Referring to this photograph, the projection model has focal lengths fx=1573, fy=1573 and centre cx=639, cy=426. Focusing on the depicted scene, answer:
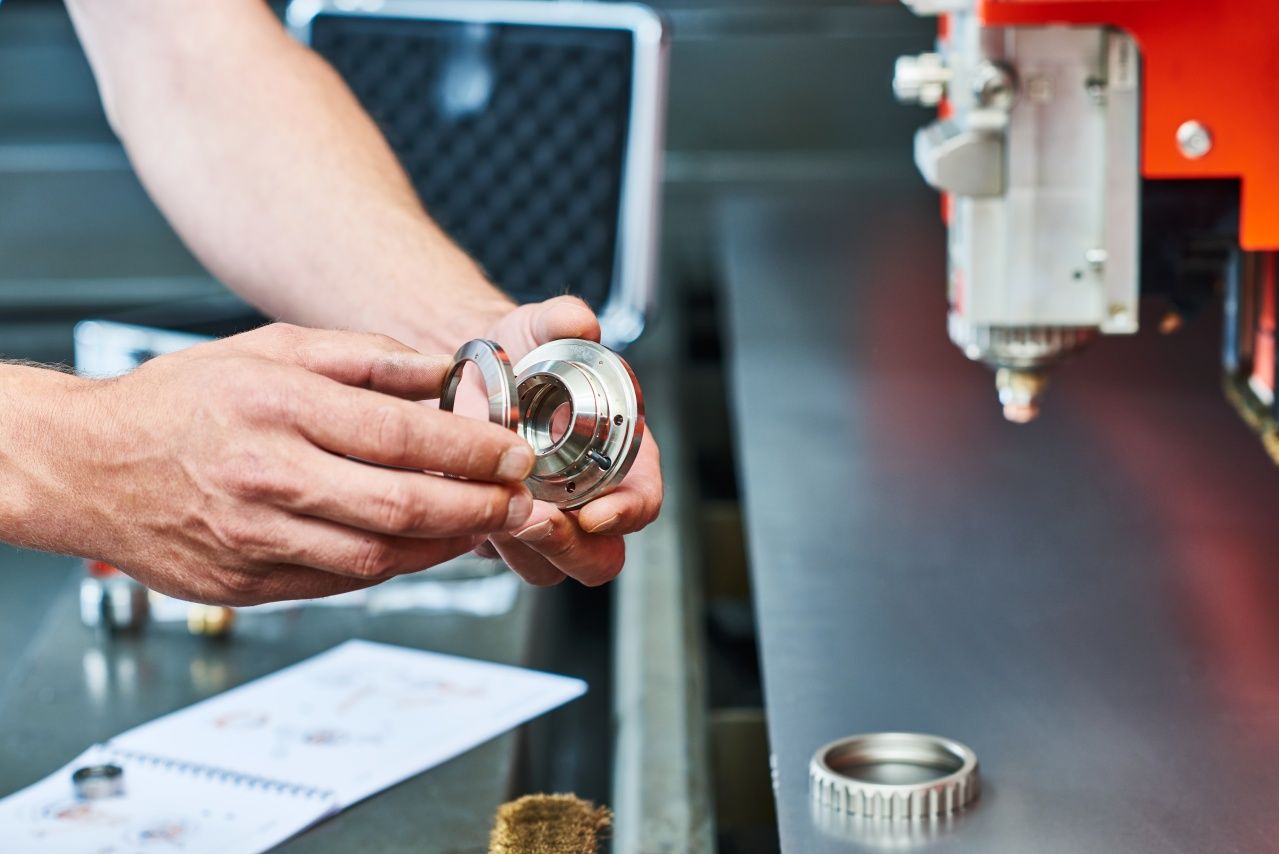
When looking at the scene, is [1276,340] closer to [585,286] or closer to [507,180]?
[585,286]

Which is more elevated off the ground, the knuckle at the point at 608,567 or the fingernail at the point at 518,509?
the fingernail at the point at 518,509

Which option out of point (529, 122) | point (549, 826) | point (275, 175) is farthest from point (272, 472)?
point (529, 122)

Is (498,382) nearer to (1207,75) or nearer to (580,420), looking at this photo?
(580,420)

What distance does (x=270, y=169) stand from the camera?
142 centimetres

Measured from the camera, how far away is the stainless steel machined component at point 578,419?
3.07 feet

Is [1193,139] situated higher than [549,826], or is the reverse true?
[1193,139]

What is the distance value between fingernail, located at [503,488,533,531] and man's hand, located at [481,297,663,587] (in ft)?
0.32

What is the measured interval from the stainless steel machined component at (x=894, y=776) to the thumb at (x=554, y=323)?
313mm

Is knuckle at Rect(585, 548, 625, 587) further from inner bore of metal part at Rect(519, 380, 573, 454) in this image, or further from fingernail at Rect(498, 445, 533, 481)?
fingernail at Rect(498, 445, 533, 481)

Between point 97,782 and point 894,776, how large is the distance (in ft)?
1.84

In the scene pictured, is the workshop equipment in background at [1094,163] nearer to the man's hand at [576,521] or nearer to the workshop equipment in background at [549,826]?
the man's hand at [576,521]

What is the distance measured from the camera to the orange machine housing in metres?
1.02

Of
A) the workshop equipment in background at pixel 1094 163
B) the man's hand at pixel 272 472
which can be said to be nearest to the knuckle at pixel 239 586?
the man's hand at pixel 272 472

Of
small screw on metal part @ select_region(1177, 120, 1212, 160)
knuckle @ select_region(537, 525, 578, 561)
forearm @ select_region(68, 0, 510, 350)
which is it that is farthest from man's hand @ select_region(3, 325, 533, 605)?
small screw on metal part @ select_region(1177, 120, 1212, 160)
